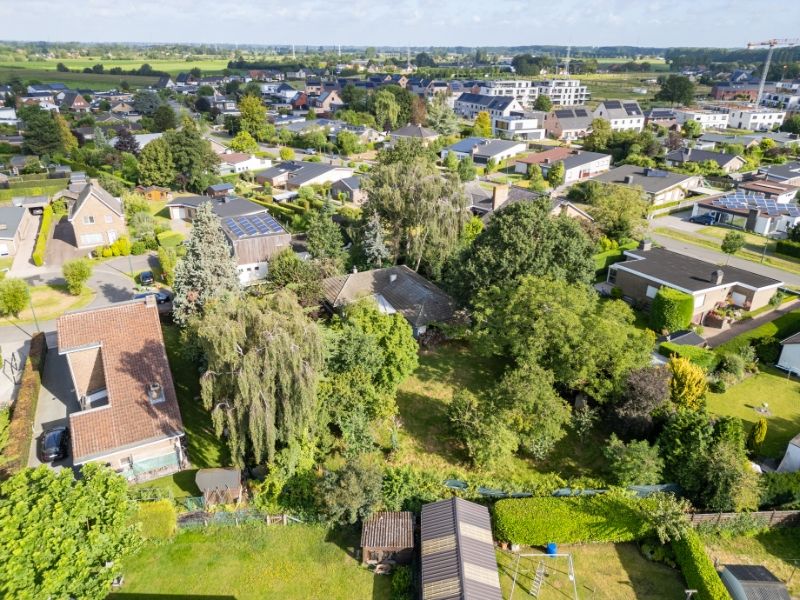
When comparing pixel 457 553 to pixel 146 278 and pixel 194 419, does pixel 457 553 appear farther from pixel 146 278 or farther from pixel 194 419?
pixel 146 278

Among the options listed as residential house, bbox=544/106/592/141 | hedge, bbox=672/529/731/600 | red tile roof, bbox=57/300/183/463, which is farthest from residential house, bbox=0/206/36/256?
residential house, bbox=544/106/592/141

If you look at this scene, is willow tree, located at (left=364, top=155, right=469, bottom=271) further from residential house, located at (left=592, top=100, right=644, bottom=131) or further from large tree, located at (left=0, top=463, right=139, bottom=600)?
residential house, located at (left=592, top=100, right=644, bottom=131)

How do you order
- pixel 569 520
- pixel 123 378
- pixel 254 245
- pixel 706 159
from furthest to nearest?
pixel 706 159
pixel 254 245
pixel 123 378
pixel 569 520

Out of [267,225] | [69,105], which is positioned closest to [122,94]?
[69,105]

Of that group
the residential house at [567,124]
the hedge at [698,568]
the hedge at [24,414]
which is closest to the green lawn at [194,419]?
the hedge at [24,414]

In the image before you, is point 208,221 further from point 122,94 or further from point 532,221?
point 122,94

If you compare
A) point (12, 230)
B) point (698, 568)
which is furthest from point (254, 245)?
point (698, 568)
